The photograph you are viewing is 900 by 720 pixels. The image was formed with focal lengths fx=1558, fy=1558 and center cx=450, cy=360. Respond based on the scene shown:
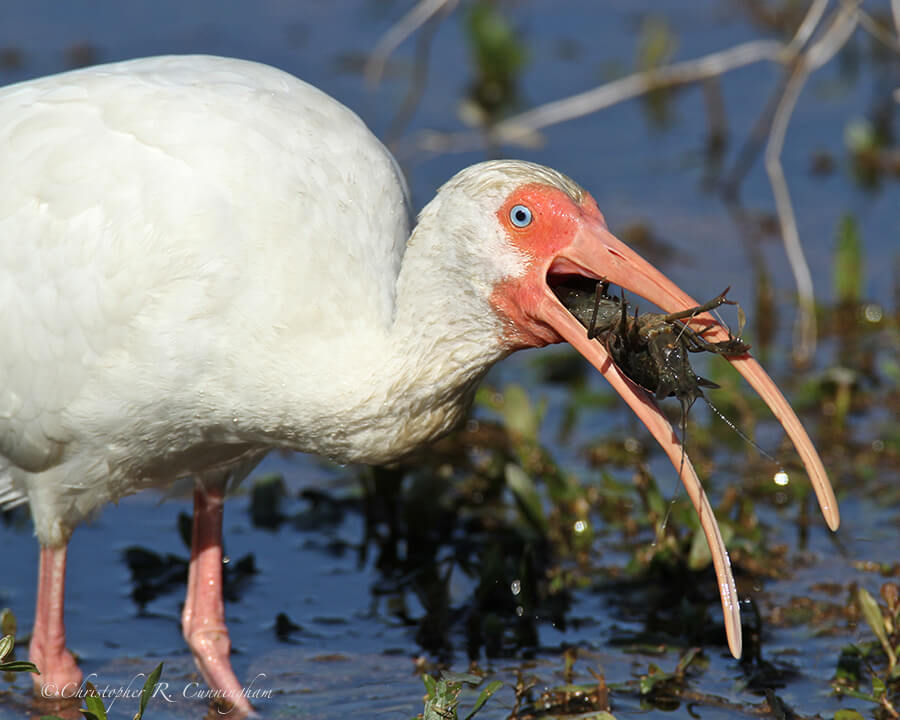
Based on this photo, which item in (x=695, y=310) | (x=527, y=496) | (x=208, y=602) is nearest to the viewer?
(x=695, y=310)

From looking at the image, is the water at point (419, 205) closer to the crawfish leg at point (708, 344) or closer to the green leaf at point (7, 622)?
the green leaf at point (7, 622)

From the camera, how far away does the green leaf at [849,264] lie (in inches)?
304

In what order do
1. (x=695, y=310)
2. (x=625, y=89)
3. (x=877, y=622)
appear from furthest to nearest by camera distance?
(x=625, y=89) → (x=877, y=622) → (x=695, y=310)

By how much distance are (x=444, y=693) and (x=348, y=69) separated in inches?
300

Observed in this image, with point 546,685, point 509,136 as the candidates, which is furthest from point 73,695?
point 509,136

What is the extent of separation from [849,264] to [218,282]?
4.22 meters

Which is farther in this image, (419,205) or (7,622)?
(419,205)

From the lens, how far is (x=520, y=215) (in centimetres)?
448

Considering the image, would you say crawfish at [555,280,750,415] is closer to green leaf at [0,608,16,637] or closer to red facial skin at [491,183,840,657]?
red facial skin at [491,183,840,657]

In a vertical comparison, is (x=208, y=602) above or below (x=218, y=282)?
below

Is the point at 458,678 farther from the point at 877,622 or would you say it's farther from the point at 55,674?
the point at 55,674

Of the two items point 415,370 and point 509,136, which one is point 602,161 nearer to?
point 509,136

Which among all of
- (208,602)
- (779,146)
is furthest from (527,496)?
(779,146)

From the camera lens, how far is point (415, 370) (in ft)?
15.0
